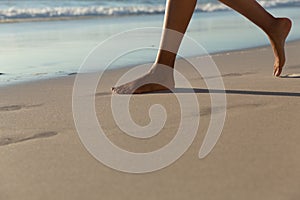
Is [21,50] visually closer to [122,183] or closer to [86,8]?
[122,183]

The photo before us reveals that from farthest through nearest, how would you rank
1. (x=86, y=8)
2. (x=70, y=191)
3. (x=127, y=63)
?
(x=86, y=8)
(x=127, y=63)
(x=70, y=191)

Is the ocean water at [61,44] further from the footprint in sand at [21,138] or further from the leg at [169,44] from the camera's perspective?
the footprint in sand at [21,138]

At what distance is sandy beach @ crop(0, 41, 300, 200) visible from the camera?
1.31m

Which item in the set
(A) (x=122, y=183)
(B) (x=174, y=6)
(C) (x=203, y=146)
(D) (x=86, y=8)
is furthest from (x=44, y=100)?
(D) (x=86, y=8)

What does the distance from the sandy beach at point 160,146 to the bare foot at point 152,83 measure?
8 cm

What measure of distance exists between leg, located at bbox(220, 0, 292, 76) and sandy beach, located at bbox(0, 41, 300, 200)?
0.97ft

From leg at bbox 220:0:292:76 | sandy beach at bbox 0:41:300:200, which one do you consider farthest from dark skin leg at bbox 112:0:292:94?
leg at bbox 220:0:292:76

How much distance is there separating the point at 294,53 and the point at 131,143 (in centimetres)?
261

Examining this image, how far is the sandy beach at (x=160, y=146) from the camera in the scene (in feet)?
4.31

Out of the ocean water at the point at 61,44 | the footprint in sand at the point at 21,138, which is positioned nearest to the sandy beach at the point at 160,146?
the footprint in sand at the point at 21,138

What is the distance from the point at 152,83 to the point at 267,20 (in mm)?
697

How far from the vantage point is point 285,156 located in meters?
1.52

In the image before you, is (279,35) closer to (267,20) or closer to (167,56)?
(267,20)

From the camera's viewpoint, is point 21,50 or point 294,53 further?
point 21,50
